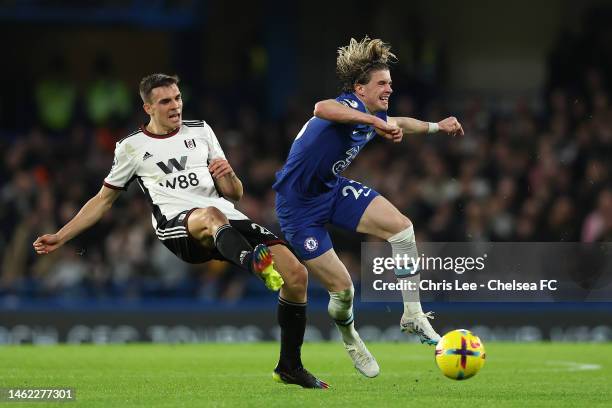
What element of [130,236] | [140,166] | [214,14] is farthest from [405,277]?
[214,14]

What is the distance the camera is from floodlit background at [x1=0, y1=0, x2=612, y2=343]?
16422 millimetres

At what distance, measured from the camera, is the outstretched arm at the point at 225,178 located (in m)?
8.84

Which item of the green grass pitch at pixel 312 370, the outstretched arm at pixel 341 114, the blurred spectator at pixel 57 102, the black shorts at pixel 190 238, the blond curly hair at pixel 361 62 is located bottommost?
the green grass pitch at pixel 312 370

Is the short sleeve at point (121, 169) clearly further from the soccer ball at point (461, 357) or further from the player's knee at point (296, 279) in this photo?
the soccer ball at point (461, 357)

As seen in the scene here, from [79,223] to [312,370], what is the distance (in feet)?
9.44

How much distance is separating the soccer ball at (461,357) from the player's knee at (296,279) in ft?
3.76

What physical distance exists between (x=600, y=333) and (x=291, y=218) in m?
7.67

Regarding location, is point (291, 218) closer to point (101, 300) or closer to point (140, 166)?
point (140, 166)

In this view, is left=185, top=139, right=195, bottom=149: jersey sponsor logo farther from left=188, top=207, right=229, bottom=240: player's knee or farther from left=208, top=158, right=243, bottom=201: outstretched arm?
left=188, top=207, right=229, bottom=240: player's knee

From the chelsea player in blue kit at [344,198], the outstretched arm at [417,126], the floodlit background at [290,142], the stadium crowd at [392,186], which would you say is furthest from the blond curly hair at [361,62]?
the floodlit background at [290,142]

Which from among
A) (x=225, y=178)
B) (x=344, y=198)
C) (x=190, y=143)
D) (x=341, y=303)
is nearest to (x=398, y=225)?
(x=344, y=198)

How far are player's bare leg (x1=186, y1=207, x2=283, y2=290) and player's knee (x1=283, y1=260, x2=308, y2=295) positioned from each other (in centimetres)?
62

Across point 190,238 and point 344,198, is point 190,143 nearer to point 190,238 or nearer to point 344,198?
point 190,238

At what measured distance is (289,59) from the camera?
21266 mm
